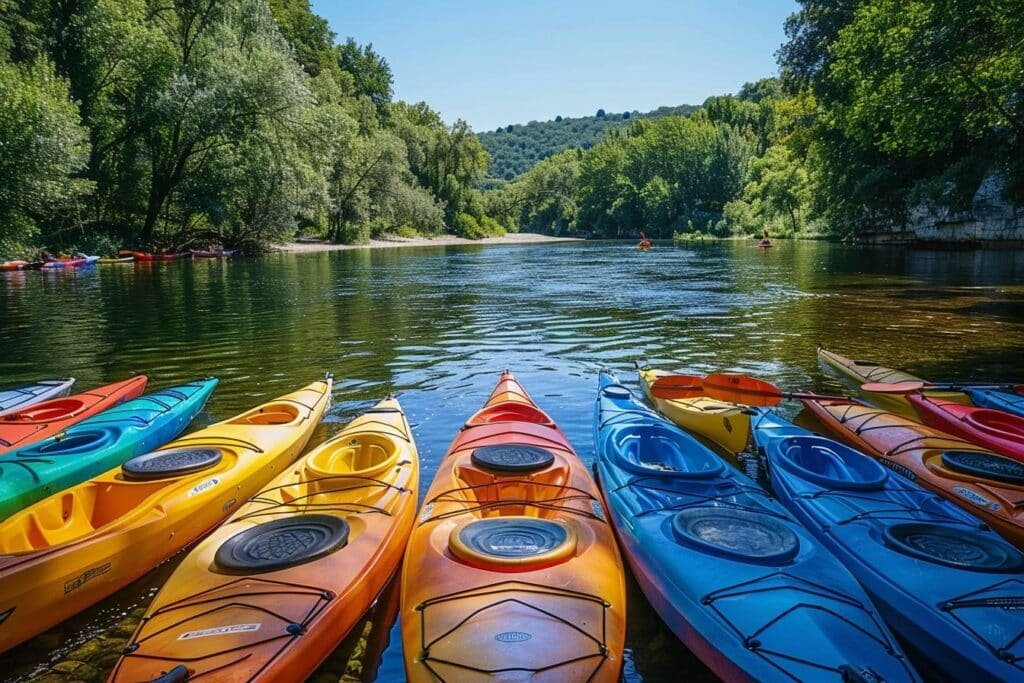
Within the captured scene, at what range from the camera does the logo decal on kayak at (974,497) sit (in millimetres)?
4992

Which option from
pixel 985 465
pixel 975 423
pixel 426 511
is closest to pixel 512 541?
pixel 426 511

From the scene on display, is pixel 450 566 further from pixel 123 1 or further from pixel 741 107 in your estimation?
pixel 741 107

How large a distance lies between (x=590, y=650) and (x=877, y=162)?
1569 inches

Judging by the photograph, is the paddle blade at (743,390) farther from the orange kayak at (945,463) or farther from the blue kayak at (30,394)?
the blue kayak at (30,394)

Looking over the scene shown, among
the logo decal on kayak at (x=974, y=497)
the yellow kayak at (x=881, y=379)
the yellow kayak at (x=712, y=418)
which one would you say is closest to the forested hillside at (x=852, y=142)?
the yellow kayak at (x=881, y=379)

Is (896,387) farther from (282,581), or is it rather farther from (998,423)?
(282,581)

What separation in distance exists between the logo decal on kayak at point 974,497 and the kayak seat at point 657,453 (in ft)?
6.14

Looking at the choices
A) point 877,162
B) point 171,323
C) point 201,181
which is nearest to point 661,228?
point 877,162

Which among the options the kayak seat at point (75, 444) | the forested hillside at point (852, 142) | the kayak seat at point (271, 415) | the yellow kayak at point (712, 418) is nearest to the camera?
the kayak seat at point (75, 444)

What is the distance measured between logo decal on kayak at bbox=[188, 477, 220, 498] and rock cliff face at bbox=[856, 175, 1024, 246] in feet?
110

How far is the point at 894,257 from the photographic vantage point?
30.9m

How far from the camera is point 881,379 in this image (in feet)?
29.7

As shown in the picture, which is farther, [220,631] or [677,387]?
[677,387]

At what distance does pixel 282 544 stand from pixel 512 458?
6.92 feet
